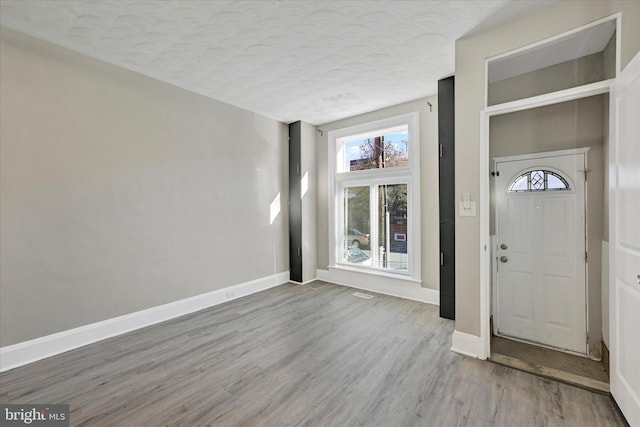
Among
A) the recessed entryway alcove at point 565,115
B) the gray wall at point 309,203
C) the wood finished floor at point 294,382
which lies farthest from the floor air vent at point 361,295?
the recessed entryway alcove at point 565,115

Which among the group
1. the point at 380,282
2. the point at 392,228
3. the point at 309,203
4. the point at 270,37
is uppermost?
the point at 270,37

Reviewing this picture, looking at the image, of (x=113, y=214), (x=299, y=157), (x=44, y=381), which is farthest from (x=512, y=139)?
(x=44, y=381)

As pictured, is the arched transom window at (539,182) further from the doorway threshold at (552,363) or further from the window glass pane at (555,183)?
the doorway threshold at (552,363)

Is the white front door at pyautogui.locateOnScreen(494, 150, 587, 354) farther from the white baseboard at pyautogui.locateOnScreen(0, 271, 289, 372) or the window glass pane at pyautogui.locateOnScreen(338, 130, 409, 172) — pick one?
the white baseboard at pyautogui.locateOnScreen(0, 271, 289, 372)

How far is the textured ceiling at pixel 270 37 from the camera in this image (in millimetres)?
2168

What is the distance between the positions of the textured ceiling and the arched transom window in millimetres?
1485

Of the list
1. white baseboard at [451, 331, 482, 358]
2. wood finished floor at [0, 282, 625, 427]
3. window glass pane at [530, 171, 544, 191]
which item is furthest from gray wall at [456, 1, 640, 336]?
window glass pane at [530, 171, 544, 191]

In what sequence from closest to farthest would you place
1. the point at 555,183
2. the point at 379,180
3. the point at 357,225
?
the point at 555,183 < the point at 379,180 < the point at 357,225

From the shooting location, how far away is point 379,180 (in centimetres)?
454

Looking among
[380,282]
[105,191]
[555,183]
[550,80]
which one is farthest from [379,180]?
[105,191]

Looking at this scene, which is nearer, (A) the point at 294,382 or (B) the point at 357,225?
(A) the point at 294,382

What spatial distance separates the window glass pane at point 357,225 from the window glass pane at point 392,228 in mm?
253

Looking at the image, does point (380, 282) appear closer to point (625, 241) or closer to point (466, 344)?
point (466, 344)

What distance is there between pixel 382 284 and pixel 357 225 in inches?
44.3
